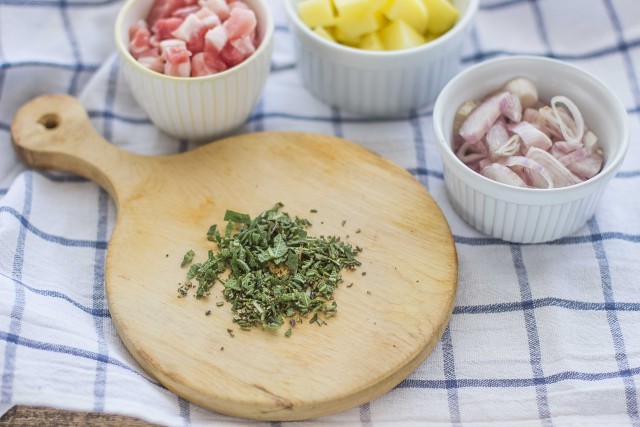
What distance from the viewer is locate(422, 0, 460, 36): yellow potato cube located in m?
2.41

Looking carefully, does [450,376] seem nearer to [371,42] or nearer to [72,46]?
[371,42]

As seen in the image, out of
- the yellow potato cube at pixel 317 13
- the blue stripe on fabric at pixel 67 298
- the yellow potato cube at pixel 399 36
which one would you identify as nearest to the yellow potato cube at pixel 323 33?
the yellow potato cube at pixel 317 13

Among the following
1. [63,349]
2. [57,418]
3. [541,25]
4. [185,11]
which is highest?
[185,11]

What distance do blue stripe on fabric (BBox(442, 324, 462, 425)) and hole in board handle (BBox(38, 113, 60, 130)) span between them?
1.28 meters

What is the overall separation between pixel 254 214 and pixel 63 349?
596mm

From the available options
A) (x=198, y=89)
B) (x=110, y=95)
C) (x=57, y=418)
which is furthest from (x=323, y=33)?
(x=57, y=418)

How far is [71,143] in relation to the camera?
2.36m

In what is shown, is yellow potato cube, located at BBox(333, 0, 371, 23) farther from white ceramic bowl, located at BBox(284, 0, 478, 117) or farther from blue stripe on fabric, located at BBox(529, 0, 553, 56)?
blue stripe on fabric, located at BBox(529, 0, 553, 56)

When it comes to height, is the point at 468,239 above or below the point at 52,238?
above

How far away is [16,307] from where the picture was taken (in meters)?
1.95

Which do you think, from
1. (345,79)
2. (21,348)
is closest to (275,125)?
Result: (345,79)

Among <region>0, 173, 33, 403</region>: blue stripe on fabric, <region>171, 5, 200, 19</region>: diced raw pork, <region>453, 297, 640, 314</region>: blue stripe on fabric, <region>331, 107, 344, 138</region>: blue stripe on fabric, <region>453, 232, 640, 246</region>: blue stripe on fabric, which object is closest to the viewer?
<region>0, 173, 33, 403</region>: blue stripe on fabric

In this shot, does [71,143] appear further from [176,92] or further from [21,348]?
[21,348]

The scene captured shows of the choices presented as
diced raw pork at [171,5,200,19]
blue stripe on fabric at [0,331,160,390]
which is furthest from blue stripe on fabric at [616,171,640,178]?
blue stripe on fabric at [0,331,160,390]
